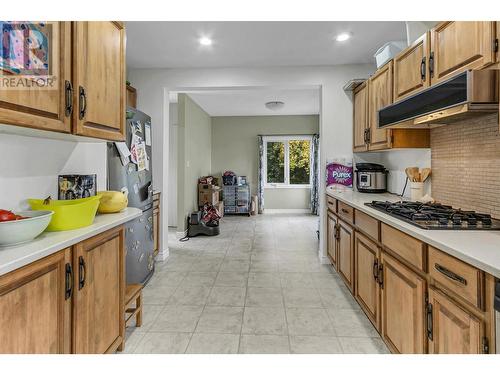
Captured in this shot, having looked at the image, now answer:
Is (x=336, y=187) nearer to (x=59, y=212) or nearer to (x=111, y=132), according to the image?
(x=111, y=132)

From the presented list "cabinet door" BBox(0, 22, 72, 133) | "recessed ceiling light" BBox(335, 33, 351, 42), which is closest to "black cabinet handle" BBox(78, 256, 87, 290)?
"cabinet door" BBox(0, 22, 72, 133)

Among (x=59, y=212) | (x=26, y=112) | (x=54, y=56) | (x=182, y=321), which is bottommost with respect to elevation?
(x=182, y=321)

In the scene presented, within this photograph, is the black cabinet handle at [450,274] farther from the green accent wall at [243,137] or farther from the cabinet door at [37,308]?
the green accent wall at [243,137]

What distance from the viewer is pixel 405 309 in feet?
4.93

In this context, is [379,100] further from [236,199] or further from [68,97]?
[236,199]

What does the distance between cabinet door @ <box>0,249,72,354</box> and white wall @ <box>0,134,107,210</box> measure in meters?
0.52

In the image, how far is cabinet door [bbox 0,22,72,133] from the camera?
1027 mm

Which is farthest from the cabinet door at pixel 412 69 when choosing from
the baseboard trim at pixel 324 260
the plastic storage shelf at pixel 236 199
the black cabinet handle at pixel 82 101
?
the plastic storage shelf at pixel 236 199

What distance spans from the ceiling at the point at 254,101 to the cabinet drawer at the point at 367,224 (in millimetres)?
2994

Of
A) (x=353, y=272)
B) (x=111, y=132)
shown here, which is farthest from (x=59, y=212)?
(x=353, y=272)

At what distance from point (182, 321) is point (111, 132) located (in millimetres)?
1496

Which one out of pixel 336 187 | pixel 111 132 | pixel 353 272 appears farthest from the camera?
pixel 336 187

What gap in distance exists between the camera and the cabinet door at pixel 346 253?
2.51 meters

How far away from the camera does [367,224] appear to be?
2.11 meters
